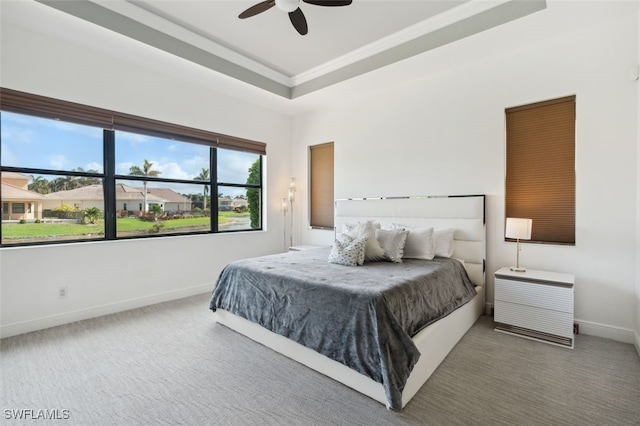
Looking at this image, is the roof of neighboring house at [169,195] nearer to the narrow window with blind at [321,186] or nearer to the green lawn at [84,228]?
the green lawn at [84,228]

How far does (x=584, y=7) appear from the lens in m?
2.56

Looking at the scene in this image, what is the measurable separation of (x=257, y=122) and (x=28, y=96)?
2847 millimetres

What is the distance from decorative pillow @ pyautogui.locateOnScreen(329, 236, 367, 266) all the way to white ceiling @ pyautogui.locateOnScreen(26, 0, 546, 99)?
7.52ft

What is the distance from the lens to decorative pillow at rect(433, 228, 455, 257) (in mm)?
3407

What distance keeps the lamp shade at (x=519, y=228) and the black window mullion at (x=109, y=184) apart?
178 inches

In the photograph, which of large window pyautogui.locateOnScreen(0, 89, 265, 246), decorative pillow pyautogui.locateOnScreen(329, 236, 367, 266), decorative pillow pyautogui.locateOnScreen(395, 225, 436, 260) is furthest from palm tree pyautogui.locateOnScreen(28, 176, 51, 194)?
decorative pillow pyautogui.locateOnScreen(395, 225, 436, 260)

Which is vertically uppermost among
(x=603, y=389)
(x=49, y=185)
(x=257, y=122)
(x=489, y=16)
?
(x=489, y=16)

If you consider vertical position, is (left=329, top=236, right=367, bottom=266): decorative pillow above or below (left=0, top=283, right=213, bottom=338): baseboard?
above

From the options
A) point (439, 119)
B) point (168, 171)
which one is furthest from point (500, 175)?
point (168, 171)

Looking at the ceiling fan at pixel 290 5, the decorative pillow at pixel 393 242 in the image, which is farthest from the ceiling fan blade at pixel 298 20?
the decorative pillow at pixel 393 242

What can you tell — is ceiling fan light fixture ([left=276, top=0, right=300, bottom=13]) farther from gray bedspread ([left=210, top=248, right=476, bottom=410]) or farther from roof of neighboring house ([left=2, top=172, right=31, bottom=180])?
roof of neighboring house ([left=2, top=172, right=31, bottom=180])

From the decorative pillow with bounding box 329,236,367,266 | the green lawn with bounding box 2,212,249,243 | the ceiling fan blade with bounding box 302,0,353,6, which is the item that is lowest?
the decorative pillow with bounding box 329,236,367,266

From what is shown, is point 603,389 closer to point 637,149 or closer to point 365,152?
point 637,149

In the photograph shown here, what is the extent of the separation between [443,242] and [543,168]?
1.32m
